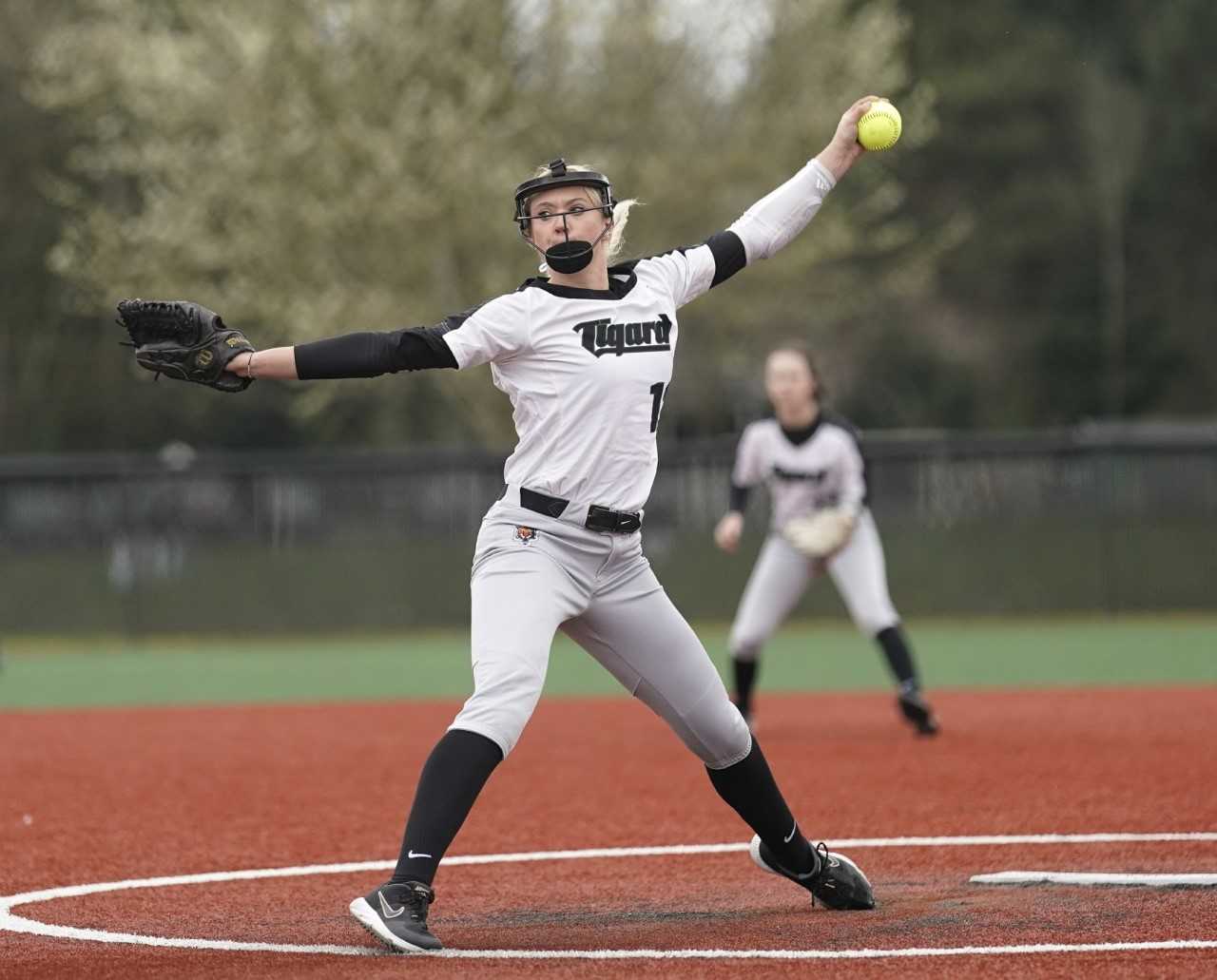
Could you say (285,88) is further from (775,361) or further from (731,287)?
(775,361)

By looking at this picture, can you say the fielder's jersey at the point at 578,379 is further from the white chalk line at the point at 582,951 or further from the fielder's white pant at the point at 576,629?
the white chalk line at the point at 582,951

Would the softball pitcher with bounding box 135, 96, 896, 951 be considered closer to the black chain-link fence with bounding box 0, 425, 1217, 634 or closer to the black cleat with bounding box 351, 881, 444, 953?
the black cleat with bounding box 351, 881, 444, 953

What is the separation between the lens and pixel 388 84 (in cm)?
2814

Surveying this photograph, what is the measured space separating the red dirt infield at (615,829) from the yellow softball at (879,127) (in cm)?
231

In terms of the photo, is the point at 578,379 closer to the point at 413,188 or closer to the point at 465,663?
the point at 465,663

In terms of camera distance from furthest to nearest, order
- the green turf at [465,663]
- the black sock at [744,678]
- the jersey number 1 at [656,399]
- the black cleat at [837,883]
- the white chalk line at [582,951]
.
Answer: the green turf at [465,663] → the black sock at [744,678] → the black cleat at [837,883] → the jersey number 1 at [656,399] → the white chalk line at [582,951]

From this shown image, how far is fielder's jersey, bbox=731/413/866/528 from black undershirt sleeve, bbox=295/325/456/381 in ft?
20.0

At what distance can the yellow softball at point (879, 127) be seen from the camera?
21.4 feet

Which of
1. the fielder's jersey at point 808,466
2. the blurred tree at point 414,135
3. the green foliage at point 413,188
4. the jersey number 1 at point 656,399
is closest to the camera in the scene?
the jersey number 1 at point 656,399

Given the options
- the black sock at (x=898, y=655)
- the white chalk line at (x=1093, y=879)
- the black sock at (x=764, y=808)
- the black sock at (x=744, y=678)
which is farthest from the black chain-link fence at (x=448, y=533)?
the black sock at (x=764, y=808)

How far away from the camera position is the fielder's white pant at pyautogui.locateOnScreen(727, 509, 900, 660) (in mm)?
11727

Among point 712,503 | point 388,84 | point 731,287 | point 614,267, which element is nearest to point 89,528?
point 712,503

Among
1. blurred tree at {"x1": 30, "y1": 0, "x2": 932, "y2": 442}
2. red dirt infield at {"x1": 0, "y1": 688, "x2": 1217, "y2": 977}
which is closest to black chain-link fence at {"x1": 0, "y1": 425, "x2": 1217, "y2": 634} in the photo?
blurred tree at {"x1": 30, "y1": 0, "x2": 932, "y2": 442}

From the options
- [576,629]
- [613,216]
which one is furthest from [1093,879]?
[613,216]
